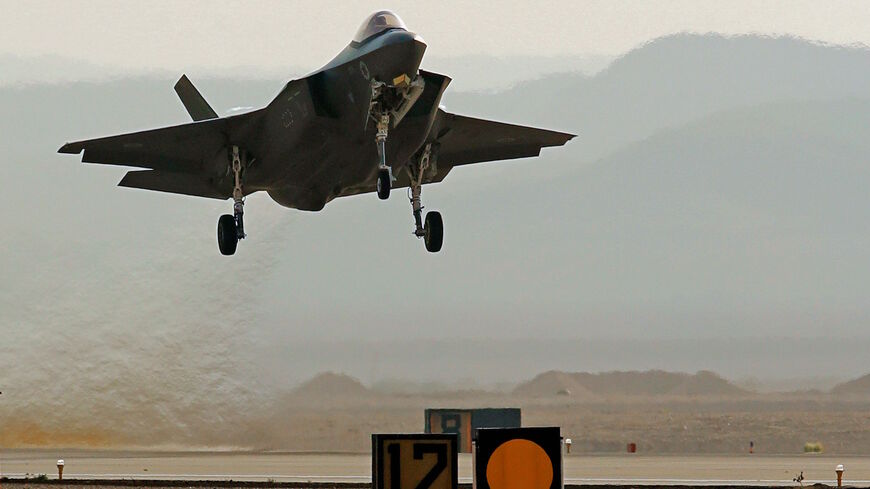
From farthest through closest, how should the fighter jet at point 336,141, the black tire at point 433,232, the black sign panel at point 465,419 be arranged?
the black sign panel at point 465,419 < the black tire at point 433,232 < the fighter jet at point 336,141

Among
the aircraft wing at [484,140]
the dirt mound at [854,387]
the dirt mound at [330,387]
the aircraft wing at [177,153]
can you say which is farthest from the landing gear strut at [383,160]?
the dirt mound at [854,387]

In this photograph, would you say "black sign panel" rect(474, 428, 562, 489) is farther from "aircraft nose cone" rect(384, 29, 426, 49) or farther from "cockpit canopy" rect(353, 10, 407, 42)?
"cockpit canopy" rect(353, 10, 407, 42)

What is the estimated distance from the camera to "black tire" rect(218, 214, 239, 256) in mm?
28500

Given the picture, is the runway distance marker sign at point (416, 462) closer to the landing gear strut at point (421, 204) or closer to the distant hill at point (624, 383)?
the landing gear strut at point (421, 204)

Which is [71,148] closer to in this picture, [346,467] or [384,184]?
[384,184]

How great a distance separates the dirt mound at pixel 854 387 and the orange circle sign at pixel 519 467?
153ft

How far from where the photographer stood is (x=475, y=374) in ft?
150

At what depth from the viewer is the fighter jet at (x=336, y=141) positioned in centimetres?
2355

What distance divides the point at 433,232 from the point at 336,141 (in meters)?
3.87

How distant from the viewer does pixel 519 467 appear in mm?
8070

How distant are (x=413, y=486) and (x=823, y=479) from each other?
25900 millimetres

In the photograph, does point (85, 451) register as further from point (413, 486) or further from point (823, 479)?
point (413, 486)

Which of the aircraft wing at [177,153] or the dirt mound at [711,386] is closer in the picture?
the aircraft wing at [177,153]

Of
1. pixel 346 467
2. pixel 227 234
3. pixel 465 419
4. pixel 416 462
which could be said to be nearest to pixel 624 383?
pixel 465 419
